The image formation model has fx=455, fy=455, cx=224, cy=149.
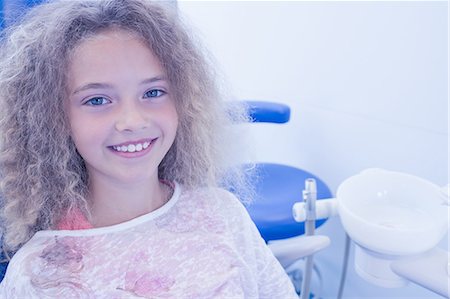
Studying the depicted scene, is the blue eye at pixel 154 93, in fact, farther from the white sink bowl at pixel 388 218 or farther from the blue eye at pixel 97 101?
the white sink bowl at pixel 388 218

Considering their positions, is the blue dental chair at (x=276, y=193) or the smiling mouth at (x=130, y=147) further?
the blue dental chair at (x=276, y=193)

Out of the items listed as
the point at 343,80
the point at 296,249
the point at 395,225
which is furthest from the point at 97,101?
the point at 343,80

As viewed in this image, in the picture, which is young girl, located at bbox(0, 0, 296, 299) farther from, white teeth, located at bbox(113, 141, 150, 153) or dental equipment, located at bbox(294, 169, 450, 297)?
dental equipment, located at bbox(294, 169, 450, 297)

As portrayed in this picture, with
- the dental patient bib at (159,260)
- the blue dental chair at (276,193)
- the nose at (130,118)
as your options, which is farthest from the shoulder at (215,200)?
the blue dental chair at (276,193)

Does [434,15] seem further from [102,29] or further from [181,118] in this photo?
[102,29]

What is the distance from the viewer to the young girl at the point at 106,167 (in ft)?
2.28

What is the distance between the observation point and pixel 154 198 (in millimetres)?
832

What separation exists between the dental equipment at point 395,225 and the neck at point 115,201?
340mm

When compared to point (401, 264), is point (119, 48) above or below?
above

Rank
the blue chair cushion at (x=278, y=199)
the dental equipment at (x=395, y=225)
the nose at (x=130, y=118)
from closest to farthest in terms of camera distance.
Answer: the nose at (x=130, y=118) < the dental equipment at (x=395, y=225) < the blue chair cushion at (x=278, y=199)

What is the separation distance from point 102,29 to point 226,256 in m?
0.42

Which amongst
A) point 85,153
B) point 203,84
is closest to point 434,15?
point 203,84

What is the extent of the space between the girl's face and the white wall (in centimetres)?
20

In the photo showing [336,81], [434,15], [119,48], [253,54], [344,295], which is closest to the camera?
[119,48]
